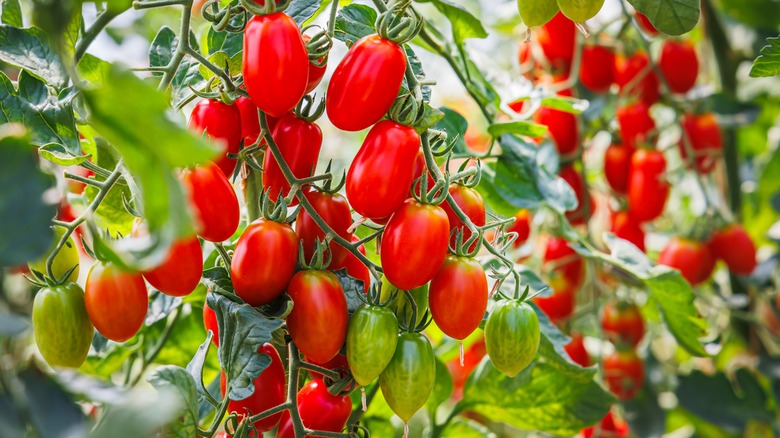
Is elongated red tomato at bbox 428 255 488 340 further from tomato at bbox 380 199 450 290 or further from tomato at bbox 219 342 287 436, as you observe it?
tomato at bbox 219 342 287 436

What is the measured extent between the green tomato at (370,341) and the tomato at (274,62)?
161mm

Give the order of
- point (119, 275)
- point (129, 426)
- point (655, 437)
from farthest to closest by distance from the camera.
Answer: point (655, 437), point (119, 275), point (129, 426)

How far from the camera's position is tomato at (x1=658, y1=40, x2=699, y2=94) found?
1261 mm

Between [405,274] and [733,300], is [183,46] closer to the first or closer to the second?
[405,274]

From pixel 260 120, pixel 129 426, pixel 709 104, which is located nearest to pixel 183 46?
pixel 260 120

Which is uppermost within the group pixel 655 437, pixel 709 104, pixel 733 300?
pixel 709 104

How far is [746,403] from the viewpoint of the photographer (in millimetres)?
1287

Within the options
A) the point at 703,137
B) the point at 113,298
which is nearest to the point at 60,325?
the point at 113,298

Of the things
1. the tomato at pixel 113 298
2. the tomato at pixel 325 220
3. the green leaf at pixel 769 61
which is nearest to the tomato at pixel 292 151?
the tomato at pixel 325 220

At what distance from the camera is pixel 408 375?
0.60 metres

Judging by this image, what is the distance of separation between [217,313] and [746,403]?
1.01m

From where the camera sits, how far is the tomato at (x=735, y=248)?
1271 millimetres

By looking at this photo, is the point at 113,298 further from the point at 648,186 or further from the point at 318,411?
the point at 648,186

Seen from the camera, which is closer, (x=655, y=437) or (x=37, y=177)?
(x=37, y=177)
